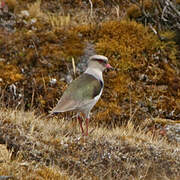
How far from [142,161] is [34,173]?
1915 mm

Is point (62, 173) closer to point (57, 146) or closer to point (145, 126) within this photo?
point (57, 146)

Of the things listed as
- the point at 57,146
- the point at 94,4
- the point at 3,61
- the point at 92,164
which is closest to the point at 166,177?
the point at 92,164

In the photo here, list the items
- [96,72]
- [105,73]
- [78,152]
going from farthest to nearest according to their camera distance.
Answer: [105,73]
[96,72]
[78,152]

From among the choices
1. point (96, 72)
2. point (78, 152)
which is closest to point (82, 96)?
point (96, 72)

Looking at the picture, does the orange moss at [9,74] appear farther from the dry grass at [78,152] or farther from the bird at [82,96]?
the bird at [82,96]

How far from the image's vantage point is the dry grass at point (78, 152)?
20.4 ft

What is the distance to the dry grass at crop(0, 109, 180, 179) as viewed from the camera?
20.4 feet

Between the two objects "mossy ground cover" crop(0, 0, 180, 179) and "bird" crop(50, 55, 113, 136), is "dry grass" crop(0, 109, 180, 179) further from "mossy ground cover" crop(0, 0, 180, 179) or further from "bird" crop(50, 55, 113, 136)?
"bird" crop(50, 55, 113, 136)

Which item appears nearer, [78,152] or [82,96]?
[78,152]

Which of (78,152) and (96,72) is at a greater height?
(96,72)

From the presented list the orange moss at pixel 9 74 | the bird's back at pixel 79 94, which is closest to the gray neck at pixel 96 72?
the bird's back at pixel 79 94

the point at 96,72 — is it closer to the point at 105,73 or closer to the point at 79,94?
the point at 79,94

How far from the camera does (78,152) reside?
6652 millimetres

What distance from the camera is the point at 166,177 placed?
266 inches
